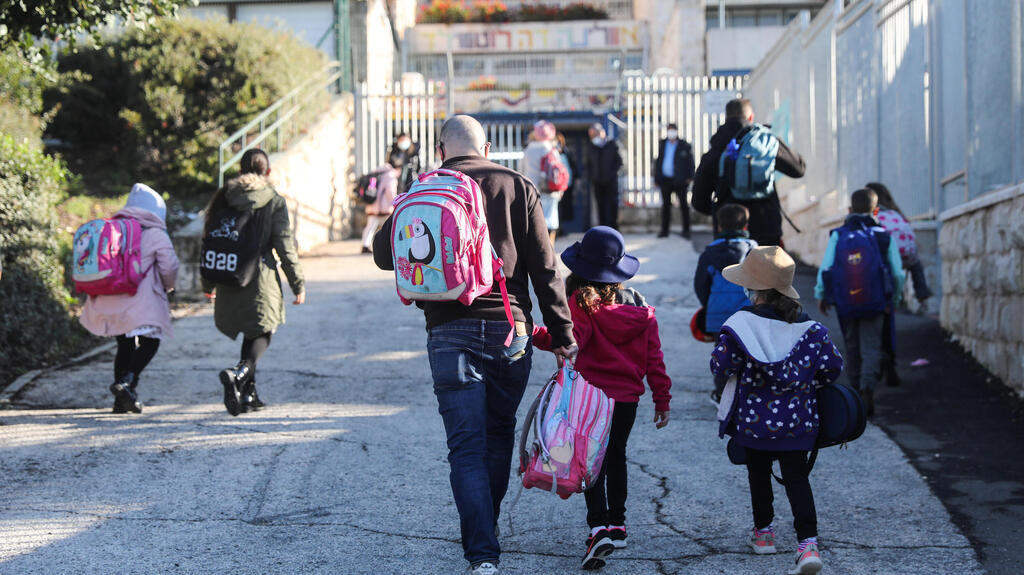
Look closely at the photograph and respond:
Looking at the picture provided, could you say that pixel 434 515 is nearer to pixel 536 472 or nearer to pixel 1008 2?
pixel 536 472

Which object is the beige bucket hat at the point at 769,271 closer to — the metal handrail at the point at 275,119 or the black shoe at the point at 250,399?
the black shoe at the point at 250,399

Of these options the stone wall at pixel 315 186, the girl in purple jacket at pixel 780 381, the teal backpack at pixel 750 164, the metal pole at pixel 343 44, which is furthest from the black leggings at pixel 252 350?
the metal pole at pixel 343 44

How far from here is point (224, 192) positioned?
695cm

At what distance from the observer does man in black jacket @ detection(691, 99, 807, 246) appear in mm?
7551

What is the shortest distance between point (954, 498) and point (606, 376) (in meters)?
2.07

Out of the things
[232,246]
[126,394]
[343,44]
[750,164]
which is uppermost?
[343,44]

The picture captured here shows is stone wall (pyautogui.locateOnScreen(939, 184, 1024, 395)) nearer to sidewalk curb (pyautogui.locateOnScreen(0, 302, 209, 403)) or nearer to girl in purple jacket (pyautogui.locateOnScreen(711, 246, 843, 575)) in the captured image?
girl in purple jacket (pyautogui.locateOnScreen(711, 246, 843, 575))

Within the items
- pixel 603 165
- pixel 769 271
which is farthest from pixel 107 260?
pixel 603 165

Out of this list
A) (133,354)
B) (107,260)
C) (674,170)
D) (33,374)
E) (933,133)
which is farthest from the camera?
(674,170)

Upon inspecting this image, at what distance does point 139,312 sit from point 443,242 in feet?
12.0

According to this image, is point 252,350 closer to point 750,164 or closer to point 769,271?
point 750,164

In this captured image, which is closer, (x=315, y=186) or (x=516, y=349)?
(x=516, y=349)

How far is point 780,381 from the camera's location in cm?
436

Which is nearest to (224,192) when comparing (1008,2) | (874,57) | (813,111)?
(1008,2)
